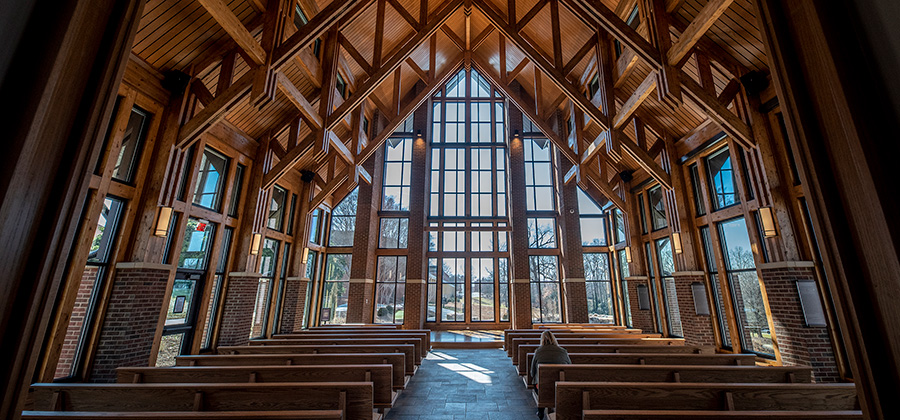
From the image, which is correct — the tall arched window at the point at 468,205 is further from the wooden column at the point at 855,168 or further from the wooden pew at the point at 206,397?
the wooden column at the point at 855,168

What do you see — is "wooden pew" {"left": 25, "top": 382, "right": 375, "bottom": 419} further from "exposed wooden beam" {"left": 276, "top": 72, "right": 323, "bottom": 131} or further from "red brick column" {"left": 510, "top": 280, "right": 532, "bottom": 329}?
"red brick column" {"left": 510, "top": 280, "right": 532, "bottom": 329}

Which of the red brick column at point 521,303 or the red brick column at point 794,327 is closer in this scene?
the red brick column at point 794,327

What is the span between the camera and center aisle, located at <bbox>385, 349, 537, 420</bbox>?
4.09m

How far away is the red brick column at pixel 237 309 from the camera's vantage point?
20.7 feet

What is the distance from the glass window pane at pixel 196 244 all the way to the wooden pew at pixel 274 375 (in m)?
2.62

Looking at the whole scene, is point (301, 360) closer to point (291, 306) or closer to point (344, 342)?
point (344, 342)

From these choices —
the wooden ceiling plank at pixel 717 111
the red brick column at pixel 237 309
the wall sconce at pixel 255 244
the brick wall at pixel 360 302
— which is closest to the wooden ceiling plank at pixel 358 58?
the wall sconce at pixel 255 244

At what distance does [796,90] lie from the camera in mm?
1003

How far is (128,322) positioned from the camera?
4395 mm

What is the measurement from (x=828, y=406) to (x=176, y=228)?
314 inches

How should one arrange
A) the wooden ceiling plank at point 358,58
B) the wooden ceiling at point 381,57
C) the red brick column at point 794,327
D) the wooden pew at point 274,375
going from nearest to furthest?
the wooden pew at point 274,375, the red brick column at point 794,327, the wooden ceiling at point 381,57, the wooden ceiling plank at point 358,58

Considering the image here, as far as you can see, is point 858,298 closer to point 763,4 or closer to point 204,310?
point 763,4

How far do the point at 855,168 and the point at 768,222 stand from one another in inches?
209

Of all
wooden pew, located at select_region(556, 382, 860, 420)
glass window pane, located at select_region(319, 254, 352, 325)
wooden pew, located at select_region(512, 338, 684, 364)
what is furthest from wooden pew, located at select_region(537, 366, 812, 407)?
glass window pane, located at select_region(319, 254, 352, 325)
